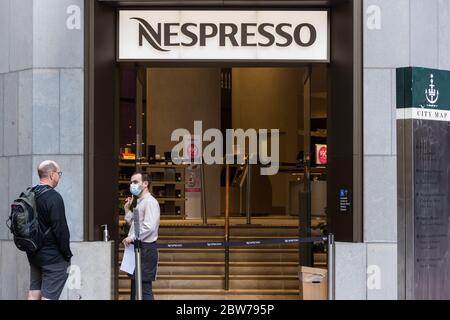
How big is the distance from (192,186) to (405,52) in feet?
29.6

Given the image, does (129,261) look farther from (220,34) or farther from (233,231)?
(233,231)

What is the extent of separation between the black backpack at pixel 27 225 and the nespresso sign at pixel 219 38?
3363 mm

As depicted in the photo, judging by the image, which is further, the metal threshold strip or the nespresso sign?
the nespresso sign

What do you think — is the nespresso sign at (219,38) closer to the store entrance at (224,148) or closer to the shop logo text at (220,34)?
the shop logo text at (220,34)

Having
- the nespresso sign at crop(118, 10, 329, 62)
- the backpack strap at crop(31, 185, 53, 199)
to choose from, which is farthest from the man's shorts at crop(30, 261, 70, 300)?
the nespresso sign at crop(118, 10, 329, 62)

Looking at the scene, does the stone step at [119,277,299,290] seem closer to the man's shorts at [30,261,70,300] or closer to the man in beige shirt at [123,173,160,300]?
the man in beige shirt at [123,173,160,300]

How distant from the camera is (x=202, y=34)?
11445 millimetres

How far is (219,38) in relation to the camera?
37.6 feet

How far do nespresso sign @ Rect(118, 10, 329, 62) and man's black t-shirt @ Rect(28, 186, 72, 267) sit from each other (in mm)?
3295

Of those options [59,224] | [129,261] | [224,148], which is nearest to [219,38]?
[129,261]

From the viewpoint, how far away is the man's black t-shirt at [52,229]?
865 cm

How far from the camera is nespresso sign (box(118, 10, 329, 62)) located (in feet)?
37.5

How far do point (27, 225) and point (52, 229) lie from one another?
250 mm

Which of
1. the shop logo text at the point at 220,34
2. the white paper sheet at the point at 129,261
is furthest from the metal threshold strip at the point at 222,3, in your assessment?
the white paper sheet at the point at 129,261
